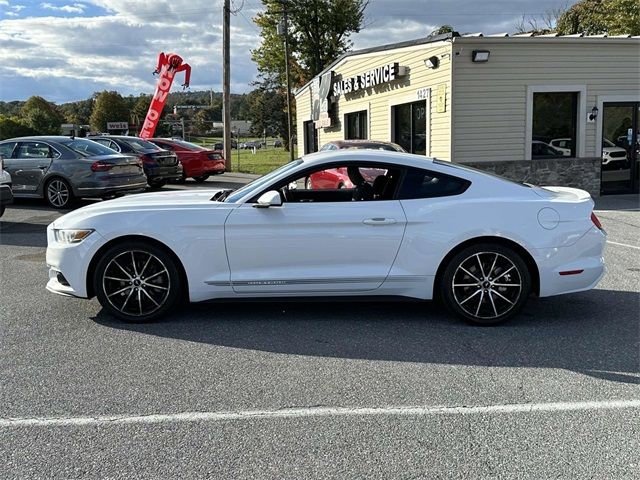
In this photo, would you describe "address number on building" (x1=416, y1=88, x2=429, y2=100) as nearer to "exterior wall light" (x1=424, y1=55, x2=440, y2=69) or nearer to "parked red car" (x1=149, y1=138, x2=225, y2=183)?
"exterior wall light" (x1=424, y1=55, x2=440, y2=69)

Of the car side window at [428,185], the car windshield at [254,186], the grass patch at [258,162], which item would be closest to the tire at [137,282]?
the car windshield at [254,186]

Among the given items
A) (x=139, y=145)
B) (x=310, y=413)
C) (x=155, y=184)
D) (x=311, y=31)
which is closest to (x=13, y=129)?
(x=311, y=31)

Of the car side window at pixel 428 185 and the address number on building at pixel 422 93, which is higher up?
the address number on building at pixel 422 93

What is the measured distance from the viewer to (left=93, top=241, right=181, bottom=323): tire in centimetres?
493

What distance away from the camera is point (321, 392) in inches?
148

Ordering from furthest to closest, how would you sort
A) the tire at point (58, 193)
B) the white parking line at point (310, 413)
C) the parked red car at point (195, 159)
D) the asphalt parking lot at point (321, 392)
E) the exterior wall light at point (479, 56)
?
the parked red car at point (195, 159), the exterior wall light at point (479, 56), the tire at point (58, 193), the white parking line at point (310, 413), the asphalt parking lot at point (321, 392)

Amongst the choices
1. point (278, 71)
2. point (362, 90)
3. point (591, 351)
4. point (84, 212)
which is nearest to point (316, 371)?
point (591, 351)

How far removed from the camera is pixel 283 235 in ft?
15.9

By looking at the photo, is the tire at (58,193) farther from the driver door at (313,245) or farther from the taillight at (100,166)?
the driver door at (313,245)

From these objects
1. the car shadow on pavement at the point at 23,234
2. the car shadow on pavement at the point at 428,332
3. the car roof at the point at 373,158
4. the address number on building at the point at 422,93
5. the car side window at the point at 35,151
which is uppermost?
the address number on building at the point at 422,93

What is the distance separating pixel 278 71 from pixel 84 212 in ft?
156

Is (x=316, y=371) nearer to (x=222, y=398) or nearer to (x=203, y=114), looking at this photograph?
(x=222, y=398)

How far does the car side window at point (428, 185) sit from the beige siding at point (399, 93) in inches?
358

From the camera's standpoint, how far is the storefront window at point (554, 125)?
1425 centimetres
